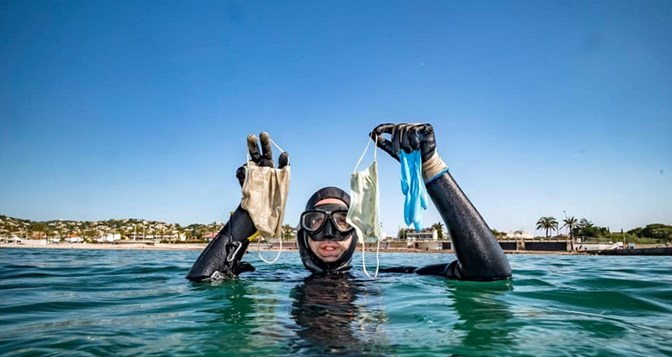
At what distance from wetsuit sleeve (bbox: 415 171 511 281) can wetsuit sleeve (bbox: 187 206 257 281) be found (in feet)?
6.88

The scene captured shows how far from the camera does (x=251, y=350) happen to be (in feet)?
7.23

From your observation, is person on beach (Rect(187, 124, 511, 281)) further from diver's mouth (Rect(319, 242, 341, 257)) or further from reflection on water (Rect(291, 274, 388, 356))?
reflection on water (Rect(291, 274, 388, 356))

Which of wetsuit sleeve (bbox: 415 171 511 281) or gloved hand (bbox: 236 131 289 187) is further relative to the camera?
gloved hand (bbox: 236 131 289 187)

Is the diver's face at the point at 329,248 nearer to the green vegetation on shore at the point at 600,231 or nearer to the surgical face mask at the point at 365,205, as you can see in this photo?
the surgical face mask at the point at 365,205

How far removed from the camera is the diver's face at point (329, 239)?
4492mm

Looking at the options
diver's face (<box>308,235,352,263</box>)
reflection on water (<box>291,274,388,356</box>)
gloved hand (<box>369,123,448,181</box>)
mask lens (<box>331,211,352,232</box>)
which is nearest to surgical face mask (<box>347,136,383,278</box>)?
gloved hand (<box>369,123,448,181</box>)

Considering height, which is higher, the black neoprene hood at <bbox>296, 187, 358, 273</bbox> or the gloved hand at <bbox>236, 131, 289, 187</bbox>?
the gloved hand at <bbox>236, 131, 289, 187</bbox>

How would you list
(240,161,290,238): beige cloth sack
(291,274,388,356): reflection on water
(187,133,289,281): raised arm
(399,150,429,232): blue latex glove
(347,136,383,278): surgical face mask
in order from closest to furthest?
(291,274,388,356): reflection on water, (399,150,429,232): blue latex glove, (347,136,383,278): surgical face mask, (240,161,290,238): beige cloth sack, (187,133,289,281): raised arm

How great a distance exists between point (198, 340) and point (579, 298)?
3670 mm

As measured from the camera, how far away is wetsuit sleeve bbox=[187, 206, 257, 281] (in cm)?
449

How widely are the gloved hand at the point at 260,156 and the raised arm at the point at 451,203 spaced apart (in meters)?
1.25

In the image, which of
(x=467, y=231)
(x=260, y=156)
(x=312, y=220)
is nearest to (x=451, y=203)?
(x=467, y=231)

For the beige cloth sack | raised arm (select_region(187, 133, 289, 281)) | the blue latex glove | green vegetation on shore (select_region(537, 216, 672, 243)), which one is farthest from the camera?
green vegetation on shore (select_region(537, 216, 672, 243))

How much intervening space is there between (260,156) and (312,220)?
3.06ft
